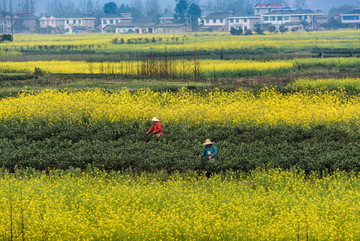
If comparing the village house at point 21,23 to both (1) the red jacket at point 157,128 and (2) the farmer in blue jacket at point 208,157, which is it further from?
(2) the farmer in blue jacket at point 208,157

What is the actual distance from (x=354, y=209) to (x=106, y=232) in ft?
16.0

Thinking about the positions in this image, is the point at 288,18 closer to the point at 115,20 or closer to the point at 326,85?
the point at 115,20

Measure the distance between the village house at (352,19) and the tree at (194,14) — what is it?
36.5 m

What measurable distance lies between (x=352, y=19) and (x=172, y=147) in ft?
395

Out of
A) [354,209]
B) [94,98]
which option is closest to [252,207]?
[354,209]

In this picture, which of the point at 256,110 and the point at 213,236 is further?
the point at 256,110

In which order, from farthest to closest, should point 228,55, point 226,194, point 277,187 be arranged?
point 228,55 < point 277,187 < point 226,194

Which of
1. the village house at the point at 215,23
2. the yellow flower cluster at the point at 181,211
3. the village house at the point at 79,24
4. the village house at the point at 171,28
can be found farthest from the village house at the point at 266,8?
the yellow flower cluster at the point at 181,211

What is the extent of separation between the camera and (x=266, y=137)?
59.3 feet

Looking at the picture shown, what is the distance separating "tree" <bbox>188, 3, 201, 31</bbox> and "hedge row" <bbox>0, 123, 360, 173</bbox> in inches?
4161

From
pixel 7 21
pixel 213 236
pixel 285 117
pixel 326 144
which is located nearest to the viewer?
pixel 213 236

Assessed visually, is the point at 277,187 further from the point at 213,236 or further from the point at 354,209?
the point at 213,236

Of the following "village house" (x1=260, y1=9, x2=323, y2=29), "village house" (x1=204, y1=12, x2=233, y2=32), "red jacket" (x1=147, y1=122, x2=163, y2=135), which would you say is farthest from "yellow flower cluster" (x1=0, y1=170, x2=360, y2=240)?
"village house" (x1=260, y1=9, x2=323, y2=29)

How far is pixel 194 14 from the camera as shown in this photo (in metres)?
124
